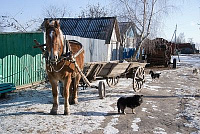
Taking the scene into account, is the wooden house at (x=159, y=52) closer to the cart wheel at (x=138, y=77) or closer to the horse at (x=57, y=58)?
the cart wheel at (x=138, y=77)

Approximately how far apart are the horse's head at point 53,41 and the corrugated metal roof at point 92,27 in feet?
63.2

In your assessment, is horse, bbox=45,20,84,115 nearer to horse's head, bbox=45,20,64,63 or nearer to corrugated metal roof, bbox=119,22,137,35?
horse's head, bbox=45,20,64,63

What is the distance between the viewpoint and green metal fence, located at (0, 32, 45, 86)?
409 inches

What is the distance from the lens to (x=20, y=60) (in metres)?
11.0

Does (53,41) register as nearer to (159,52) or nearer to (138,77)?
(138,77)

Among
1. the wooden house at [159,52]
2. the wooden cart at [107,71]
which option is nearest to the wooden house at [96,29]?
the wooden house at [159,52]

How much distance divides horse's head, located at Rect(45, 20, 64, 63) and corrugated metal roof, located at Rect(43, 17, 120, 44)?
63.2 feet

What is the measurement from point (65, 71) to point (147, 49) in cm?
2216

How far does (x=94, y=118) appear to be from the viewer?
20.9 ft

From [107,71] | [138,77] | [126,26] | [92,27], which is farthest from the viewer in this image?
[126,26]

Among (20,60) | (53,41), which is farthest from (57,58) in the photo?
(20,60)

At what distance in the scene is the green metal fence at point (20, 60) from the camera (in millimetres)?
10398

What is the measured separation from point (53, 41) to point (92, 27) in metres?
20.7

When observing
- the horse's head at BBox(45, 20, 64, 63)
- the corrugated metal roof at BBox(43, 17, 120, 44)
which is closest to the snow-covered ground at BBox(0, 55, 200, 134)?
the horse's head at BBox(45, 20, 64, 63)
